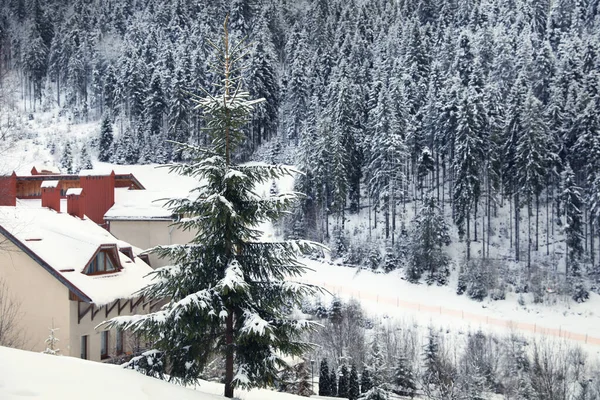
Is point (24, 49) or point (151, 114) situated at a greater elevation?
point (24, 49)

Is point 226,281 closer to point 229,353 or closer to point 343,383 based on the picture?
point 229,353

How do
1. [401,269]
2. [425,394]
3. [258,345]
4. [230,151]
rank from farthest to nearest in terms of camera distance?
[401,269]
[425,394]
[230,151]
[258,345]

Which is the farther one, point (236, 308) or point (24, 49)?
point (24, 49)

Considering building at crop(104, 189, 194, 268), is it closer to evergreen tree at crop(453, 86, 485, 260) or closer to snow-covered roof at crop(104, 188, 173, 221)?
snow-covered roof at crop(104, 188, 173, 221)

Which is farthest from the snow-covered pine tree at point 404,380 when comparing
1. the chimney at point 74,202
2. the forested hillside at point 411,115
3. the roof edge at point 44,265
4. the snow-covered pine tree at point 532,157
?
the snow-covered pine tree at point 532,157

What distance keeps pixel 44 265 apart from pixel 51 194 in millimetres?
7612

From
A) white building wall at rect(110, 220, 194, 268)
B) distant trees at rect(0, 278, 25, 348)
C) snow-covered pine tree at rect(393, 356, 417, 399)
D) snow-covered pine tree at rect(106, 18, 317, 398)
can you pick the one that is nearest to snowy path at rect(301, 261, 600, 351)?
snow-covered pine tree at rect(393, 356, 417, 399)

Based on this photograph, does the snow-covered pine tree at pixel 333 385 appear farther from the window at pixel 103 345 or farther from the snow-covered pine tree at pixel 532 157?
the snow-covered pine tree at pixel 532 157

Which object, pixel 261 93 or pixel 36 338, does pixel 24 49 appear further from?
pixel 36 338

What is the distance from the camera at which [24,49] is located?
11300 centimetres

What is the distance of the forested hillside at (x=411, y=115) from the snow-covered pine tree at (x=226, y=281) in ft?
47.6

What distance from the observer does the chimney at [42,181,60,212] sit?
85.7ft

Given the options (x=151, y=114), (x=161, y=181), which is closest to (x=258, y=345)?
(x=161, y=181)

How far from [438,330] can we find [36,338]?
2809 centimetres
